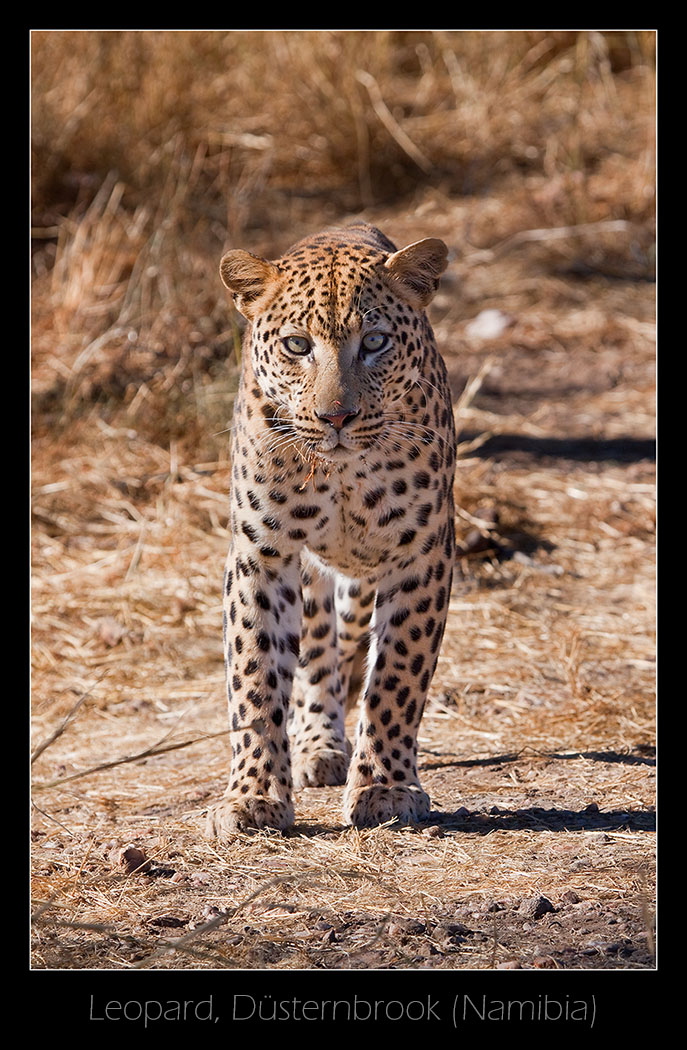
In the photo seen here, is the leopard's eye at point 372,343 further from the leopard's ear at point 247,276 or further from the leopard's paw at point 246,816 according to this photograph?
the leopard's paw at point 246,816

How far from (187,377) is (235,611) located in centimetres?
501

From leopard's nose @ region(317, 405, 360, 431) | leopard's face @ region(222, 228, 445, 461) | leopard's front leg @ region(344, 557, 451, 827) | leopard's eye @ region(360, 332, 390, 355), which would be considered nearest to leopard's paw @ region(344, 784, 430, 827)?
leopard's front leg @ region(344, 557, 451, 827)

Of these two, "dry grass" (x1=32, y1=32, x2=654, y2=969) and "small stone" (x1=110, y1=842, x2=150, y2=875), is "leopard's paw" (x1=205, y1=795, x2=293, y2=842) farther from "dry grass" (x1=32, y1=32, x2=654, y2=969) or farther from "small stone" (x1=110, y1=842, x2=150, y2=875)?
"small stone" (x1=110, y1=842, x2=150, y2=875)

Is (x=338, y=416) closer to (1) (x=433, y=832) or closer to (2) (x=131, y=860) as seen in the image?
(1) (x=433, y=832)

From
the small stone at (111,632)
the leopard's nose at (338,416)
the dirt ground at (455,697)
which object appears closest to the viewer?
the dirt ground at (455,697)

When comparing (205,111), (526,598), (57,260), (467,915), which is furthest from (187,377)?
(467,915)

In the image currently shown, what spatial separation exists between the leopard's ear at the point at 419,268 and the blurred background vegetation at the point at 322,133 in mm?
6013

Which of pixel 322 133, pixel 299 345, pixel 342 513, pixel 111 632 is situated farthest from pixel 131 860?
pixel 322 133

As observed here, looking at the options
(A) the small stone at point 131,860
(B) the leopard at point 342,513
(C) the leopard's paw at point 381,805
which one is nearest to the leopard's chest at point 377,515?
(B) the leopard at point 342,513

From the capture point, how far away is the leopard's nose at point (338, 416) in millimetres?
4656

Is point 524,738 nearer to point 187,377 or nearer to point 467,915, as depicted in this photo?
point 467,915

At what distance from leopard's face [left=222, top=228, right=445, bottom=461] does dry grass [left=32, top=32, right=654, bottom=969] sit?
113 centimetres

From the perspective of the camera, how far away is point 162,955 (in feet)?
13.7

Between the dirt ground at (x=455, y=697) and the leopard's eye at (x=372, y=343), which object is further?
the leopard's eye at (x=372, y=343)
